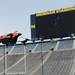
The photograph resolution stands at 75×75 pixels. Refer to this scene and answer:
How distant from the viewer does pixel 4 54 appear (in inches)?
495

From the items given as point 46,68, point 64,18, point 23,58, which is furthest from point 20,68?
point 64,18

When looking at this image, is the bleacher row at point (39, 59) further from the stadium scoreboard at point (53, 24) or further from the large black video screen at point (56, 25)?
the stadium scoreboard at point (53, 24)

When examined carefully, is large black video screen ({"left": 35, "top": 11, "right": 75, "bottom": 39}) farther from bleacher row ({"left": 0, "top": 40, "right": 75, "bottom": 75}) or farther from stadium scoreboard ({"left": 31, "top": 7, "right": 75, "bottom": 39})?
bleacher row ({"left": 0, "top": 40, "right": 75, "bottom": 75})

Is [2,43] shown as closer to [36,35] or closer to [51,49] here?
[51,49]

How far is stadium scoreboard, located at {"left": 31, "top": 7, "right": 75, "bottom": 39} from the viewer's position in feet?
71.9

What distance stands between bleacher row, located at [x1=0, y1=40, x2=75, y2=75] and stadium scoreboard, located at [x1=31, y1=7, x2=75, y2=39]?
9.52 metres

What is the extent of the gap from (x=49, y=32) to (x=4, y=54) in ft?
35.4

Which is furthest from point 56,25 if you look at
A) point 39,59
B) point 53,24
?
point 39,59

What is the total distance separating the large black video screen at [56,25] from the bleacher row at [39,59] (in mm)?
9411

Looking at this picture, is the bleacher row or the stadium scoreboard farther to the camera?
the stadium scoreboard

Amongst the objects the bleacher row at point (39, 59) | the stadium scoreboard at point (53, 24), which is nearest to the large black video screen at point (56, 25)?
the stadium scoreboard at point (53, 24)

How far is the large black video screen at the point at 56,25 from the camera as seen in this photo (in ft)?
71.6

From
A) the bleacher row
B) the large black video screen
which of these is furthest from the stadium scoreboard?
the bleacher row

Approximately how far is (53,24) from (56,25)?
223 mm
